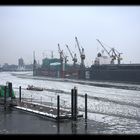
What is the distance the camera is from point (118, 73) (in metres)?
83.7

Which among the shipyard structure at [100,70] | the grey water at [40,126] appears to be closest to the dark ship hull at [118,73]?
the shipyard structure at [100,70]

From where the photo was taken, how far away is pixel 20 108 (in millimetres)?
21938

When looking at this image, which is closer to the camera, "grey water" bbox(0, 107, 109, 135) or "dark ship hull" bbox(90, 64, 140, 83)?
"grey water" bbox(0, 107, 109, 135)

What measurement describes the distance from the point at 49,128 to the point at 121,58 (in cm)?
11096

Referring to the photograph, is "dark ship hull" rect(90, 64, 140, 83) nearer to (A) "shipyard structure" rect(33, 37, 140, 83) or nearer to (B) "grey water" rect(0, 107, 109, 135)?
(A) "shipyard structure" rect(33, 37, 140, 83)

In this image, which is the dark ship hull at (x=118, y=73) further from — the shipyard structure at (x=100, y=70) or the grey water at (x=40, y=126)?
the grey water at (x=40, y=126)

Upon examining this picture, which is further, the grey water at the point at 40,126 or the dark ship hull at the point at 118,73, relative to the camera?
the dark ship hull at the point at 118,73

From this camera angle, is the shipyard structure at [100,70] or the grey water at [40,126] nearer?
the grey water at [40,126]

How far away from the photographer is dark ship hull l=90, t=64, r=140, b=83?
254 ft

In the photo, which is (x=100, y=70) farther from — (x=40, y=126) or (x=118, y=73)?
(x=40, y=126)

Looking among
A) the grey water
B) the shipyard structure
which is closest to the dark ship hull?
the shipyard structure

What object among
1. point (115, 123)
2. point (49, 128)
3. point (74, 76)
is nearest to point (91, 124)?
point (115, 123)

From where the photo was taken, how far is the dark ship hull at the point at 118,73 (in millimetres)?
77562
